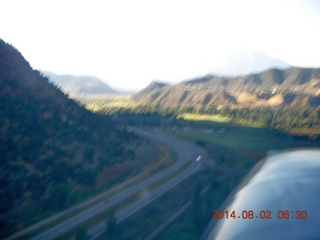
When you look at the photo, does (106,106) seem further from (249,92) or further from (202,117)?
(249,92)

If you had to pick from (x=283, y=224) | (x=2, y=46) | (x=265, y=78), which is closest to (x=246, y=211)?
(x=283, y=224)

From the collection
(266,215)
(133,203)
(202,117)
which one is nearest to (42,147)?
(133,203)

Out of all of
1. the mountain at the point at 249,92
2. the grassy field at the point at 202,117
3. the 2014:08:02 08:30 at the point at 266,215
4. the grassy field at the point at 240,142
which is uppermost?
the mountain at the point at 249,92

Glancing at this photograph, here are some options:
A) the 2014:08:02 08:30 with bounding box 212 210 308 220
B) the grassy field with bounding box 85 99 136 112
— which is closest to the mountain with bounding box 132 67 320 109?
the grassy field with bounding box 85 99 136 112

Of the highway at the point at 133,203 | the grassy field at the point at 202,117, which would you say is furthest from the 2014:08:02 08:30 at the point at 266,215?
the grassy field at the point at 202,117

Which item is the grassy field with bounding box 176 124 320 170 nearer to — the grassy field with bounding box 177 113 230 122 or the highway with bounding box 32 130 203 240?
the highway with bounding box 32 130 203 240

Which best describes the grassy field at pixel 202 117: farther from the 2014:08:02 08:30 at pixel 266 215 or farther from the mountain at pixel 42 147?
the 2014:08:02 08:30 at pixel 266 215
